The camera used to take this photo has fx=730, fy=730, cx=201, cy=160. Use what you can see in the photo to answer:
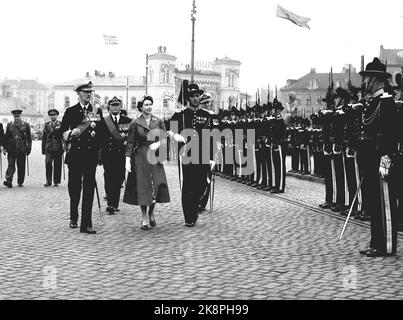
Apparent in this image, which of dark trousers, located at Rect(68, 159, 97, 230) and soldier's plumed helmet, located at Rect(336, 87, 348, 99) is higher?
soldier's plumed helmet, located at Rect(336, 87, 348, 99)

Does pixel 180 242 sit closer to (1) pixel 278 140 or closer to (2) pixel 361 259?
(2) pixel 361 259

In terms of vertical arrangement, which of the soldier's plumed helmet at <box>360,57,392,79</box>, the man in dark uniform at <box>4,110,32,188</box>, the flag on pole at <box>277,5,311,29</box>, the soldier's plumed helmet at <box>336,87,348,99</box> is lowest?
the man in dark uniform at <box>4,110,32,188</box>

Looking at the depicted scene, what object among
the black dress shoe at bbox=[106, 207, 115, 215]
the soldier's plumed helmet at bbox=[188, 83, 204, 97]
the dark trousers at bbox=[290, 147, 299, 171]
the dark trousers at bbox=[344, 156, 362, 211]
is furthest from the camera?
the dark trousers at bbox=[290, 147, 299, 171]

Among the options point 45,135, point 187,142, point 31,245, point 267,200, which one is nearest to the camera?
point 31,245

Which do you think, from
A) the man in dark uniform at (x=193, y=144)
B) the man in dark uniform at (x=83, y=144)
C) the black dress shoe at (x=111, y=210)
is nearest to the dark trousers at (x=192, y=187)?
the man in dark uniform at (x=193, y=144)

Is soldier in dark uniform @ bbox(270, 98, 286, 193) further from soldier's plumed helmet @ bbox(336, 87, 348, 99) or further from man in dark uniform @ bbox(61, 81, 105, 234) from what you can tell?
man in dark uniform @ bbox(61, 81, 105, 234)

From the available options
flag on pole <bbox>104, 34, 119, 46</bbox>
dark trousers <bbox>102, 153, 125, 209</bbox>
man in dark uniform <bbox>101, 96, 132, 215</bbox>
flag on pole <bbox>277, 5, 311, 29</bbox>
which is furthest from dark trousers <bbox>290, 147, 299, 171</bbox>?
flag on pole <bbox>104, 34, 119, 46</bbox>

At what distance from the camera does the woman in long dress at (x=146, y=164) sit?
38.0 ft

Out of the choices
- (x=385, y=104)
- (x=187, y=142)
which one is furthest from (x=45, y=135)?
(x=385, y=104)

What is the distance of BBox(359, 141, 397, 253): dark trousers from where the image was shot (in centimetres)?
905

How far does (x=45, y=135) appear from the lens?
21.0 meters

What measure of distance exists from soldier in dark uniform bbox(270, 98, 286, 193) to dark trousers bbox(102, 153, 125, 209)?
4645 mm

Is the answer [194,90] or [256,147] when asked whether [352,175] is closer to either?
[194,90]
